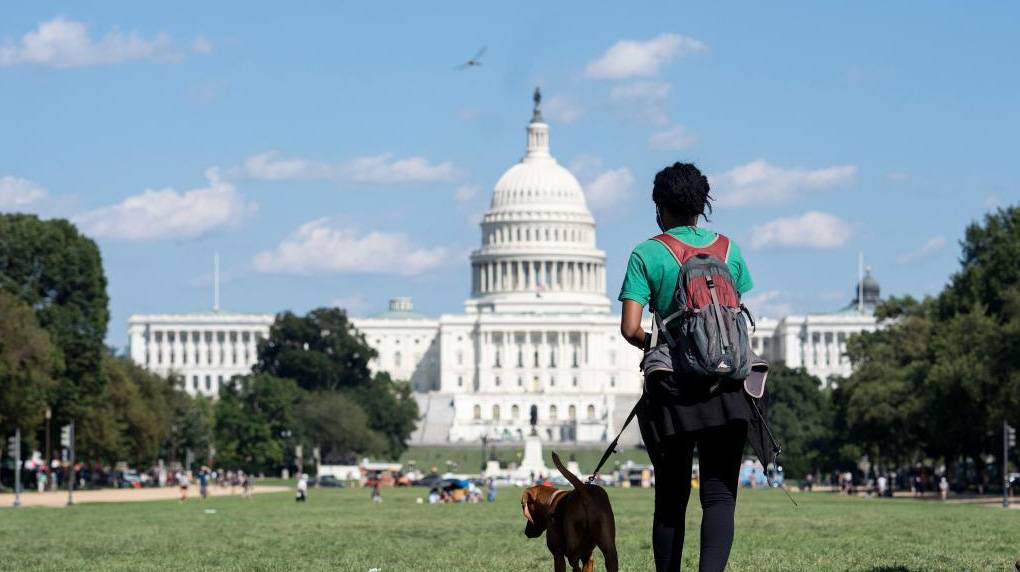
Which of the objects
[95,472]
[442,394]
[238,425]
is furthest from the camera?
[442,394]

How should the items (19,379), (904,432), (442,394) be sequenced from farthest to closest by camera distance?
1. (442,394)
2. (904,432)
3. (19,379)

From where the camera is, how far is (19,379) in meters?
65.5

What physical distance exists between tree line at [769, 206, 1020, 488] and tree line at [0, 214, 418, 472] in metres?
29.7

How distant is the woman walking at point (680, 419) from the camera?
996cm

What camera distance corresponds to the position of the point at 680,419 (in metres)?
10.0

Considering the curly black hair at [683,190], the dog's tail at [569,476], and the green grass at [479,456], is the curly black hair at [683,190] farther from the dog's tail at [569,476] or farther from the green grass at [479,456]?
the green grass at [479,456]

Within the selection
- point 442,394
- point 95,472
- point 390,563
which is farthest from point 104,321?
point 442,394

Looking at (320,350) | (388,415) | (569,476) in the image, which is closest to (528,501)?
(569,476)

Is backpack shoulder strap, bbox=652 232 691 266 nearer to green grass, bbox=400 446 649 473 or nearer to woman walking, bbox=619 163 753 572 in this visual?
woman walking, bbox=619 163 753 572

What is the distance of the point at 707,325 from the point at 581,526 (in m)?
2.41

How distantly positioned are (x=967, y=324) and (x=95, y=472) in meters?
49.9

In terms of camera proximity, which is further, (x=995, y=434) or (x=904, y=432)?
(x=904, y=432)

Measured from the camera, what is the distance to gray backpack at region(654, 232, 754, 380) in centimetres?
972

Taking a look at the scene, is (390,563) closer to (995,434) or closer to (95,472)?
(995,434)
